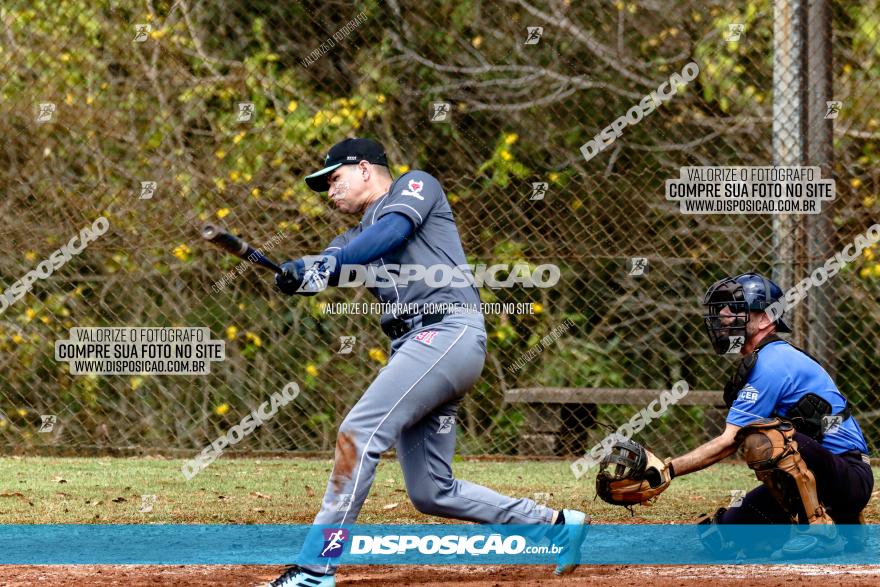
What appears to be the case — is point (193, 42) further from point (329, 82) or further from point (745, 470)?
point (745, 470)

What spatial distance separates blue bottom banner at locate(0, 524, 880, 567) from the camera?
5.04 metres

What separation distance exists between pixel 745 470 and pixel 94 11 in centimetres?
651

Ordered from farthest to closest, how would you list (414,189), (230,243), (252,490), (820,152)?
(820,152)
(252,490)
(414,189)
(230,243)

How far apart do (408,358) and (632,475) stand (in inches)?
41.4

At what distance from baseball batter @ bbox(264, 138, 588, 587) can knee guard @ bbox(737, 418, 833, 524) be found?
0.74 m

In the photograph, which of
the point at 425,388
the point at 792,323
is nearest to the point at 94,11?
the point at 792,323

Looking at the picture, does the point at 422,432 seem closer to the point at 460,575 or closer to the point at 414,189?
the point at 460,575

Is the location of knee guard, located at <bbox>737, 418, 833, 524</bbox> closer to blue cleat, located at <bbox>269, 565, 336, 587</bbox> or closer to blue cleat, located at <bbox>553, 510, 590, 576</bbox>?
blue cleat, located at <bbox>553, 510, 590, 576</bbox>

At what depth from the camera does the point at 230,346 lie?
9.65 m

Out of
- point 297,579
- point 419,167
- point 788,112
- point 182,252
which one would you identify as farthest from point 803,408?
point 419,167

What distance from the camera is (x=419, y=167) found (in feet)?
34.0

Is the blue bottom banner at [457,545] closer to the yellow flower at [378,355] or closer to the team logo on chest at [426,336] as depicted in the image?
the team logo on chest at [426,336]

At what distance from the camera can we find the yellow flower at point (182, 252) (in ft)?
29.7

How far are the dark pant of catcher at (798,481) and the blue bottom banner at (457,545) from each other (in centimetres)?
6
